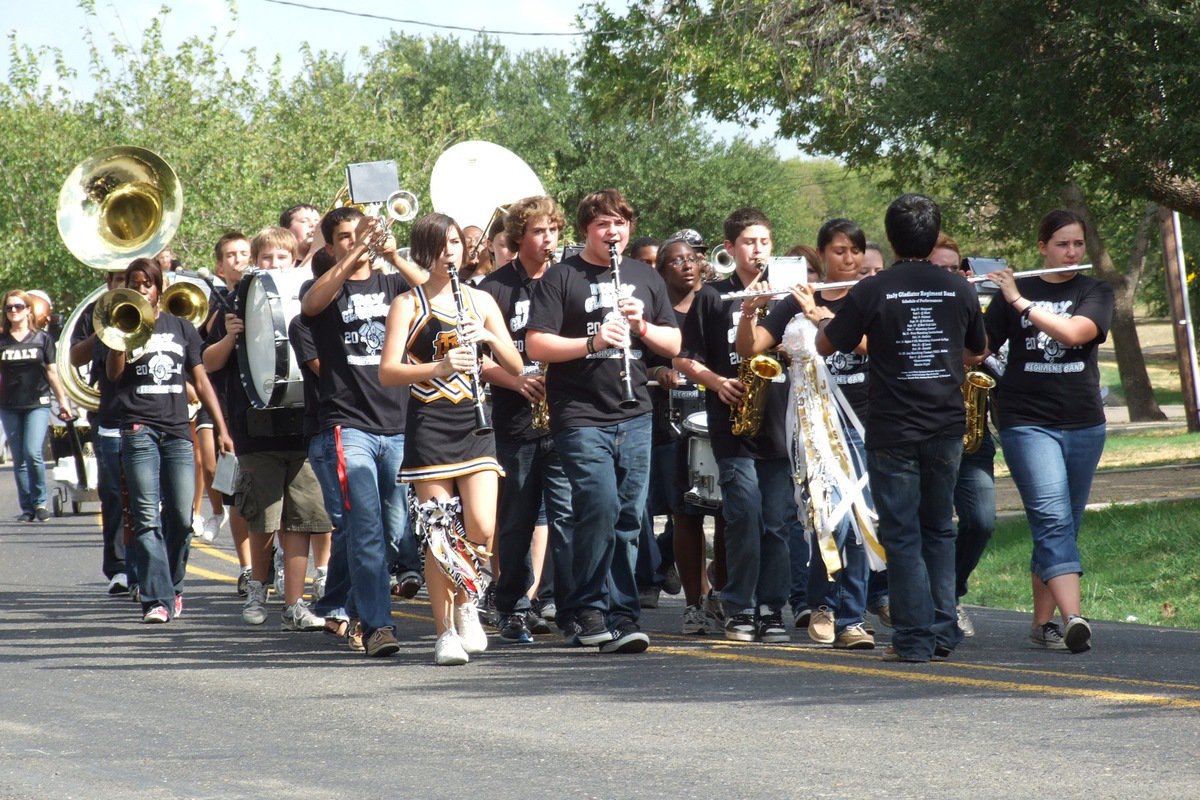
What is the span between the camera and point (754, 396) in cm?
905

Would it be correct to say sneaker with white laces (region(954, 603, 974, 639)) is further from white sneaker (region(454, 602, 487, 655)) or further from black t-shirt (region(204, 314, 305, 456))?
black t-shirt (region(204, 314, 305, 456))

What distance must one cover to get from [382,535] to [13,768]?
8.51 ft

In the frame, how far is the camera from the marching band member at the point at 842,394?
351 inches

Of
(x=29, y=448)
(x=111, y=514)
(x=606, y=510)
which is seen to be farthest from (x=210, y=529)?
(x=606, y=510)

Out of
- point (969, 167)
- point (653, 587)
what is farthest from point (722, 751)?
point (969, 167)

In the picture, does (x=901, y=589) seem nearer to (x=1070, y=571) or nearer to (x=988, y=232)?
(x=1070, y=571)

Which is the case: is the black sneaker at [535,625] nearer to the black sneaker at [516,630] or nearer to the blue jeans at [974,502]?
the black sneaker at [516,630]

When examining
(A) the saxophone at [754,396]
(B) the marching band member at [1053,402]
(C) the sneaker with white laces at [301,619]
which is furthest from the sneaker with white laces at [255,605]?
(B) the marching band member at [1053,402]

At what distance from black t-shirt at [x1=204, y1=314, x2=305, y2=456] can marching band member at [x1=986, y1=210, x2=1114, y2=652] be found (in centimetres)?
378

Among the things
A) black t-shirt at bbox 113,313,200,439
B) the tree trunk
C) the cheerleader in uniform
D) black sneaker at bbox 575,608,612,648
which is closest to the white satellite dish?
black t-shirt at bbox 113,313,200,439

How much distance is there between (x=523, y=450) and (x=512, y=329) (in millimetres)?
621

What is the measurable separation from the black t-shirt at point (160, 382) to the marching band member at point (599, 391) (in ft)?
9.19

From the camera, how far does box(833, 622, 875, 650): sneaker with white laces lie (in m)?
8.73

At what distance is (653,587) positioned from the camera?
10992 mm
